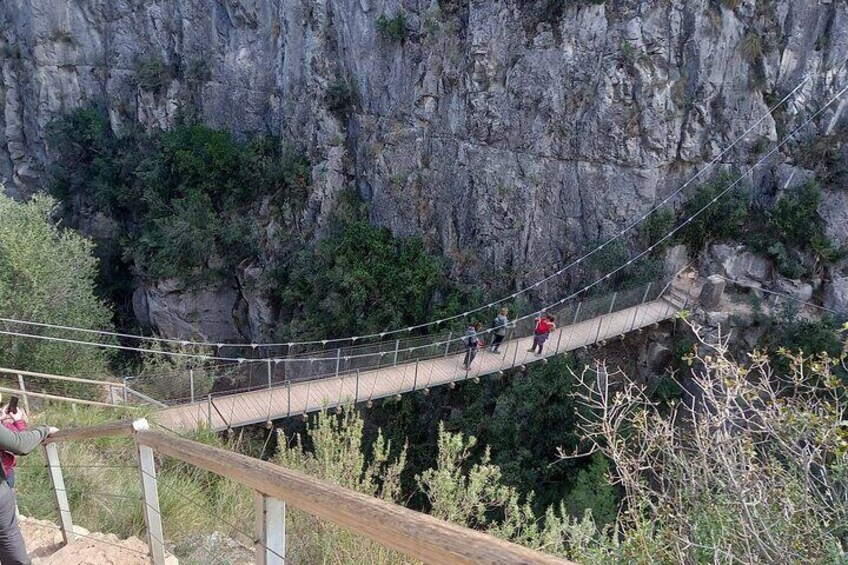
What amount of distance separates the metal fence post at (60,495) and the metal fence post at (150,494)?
2.50 ft

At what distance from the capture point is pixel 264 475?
1.40 meters

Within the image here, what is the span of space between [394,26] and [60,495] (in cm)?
1367

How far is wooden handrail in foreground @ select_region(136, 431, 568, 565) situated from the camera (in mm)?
897

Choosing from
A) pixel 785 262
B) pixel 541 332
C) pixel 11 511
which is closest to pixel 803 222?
pixel 785 262

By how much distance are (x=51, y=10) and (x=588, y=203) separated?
1994 cm

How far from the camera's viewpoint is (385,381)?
30.5ft

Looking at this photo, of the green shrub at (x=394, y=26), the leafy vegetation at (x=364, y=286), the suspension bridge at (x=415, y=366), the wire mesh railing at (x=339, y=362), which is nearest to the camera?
the wire mesh railing at (x=339, y=362)

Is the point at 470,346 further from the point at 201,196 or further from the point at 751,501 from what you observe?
the point at 201,196

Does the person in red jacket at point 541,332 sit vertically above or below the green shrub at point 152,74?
below

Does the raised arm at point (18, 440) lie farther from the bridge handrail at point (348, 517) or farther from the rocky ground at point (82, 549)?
the bridge handrail at point (348, 517)

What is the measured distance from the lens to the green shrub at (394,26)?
566 inches

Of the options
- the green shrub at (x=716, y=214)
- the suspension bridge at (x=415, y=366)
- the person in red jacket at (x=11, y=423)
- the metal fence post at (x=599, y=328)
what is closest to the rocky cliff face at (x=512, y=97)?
the green shrub at (x=716, y=214)

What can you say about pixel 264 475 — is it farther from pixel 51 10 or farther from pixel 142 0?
pixel 51 10

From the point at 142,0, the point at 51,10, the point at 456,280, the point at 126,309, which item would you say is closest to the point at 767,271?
the point at 456,280
